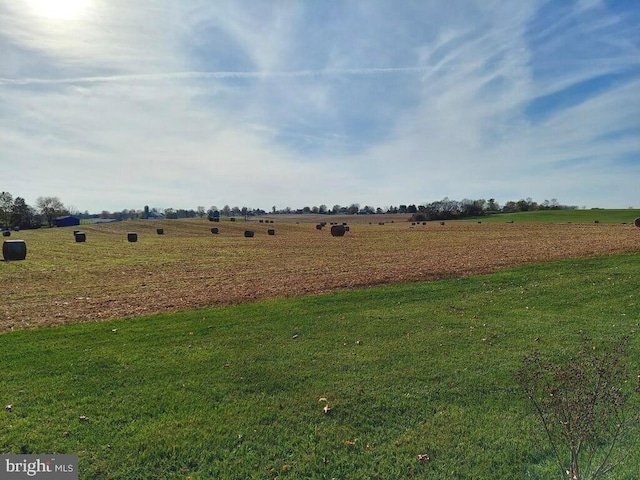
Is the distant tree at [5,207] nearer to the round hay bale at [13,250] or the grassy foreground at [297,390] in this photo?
the round hay bale at [13,250]

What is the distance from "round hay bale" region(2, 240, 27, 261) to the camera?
23688 mm

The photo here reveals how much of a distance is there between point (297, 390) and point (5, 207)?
109m

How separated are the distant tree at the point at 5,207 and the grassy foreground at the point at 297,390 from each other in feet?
308

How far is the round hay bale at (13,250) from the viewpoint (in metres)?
23.7

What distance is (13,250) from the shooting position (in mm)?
23922

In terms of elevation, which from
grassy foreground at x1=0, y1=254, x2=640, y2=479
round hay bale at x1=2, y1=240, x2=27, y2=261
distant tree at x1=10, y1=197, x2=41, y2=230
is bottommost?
grassy foreground at x1=0, y1=254, x2=640, y2=479

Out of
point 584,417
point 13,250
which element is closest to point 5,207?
point 13,250

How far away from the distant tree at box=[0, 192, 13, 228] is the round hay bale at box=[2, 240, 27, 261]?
73.0m

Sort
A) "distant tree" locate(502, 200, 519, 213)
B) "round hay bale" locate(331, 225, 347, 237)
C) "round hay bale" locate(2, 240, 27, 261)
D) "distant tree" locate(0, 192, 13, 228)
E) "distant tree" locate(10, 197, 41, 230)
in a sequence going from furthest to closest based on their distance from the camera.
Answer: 1. "distant tree" locate(502, 200, 519, 213)
2. "distant tree" locate(10, 197, 41, 230)
3. "distant tree" locate(0, 192, 13, 228)
4. "round hay bale" locate(331, 225, 347, 237)
5. "round hay bale" locate(2, 240, 27, 261)

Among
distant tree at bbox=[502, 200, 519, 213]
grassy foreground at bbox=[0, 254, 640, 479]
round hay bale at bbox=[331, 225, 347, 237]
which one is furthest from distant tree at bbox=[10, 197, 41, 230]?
distant tree at bbox=[502, 200, 519, 213]

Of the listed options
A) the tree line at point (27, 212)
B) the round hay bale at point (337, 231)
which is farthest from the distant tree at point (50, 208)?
the round hay bale at point (337, 231)

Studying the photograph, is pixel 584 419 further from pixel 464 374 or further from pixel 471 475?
pixel 464 374

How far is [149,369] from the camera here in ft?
21.4

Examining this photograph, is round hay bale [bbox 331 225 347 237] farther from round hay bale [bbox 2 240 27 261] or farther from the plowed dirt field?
round hay bale [bbox 2 240 27 261]
